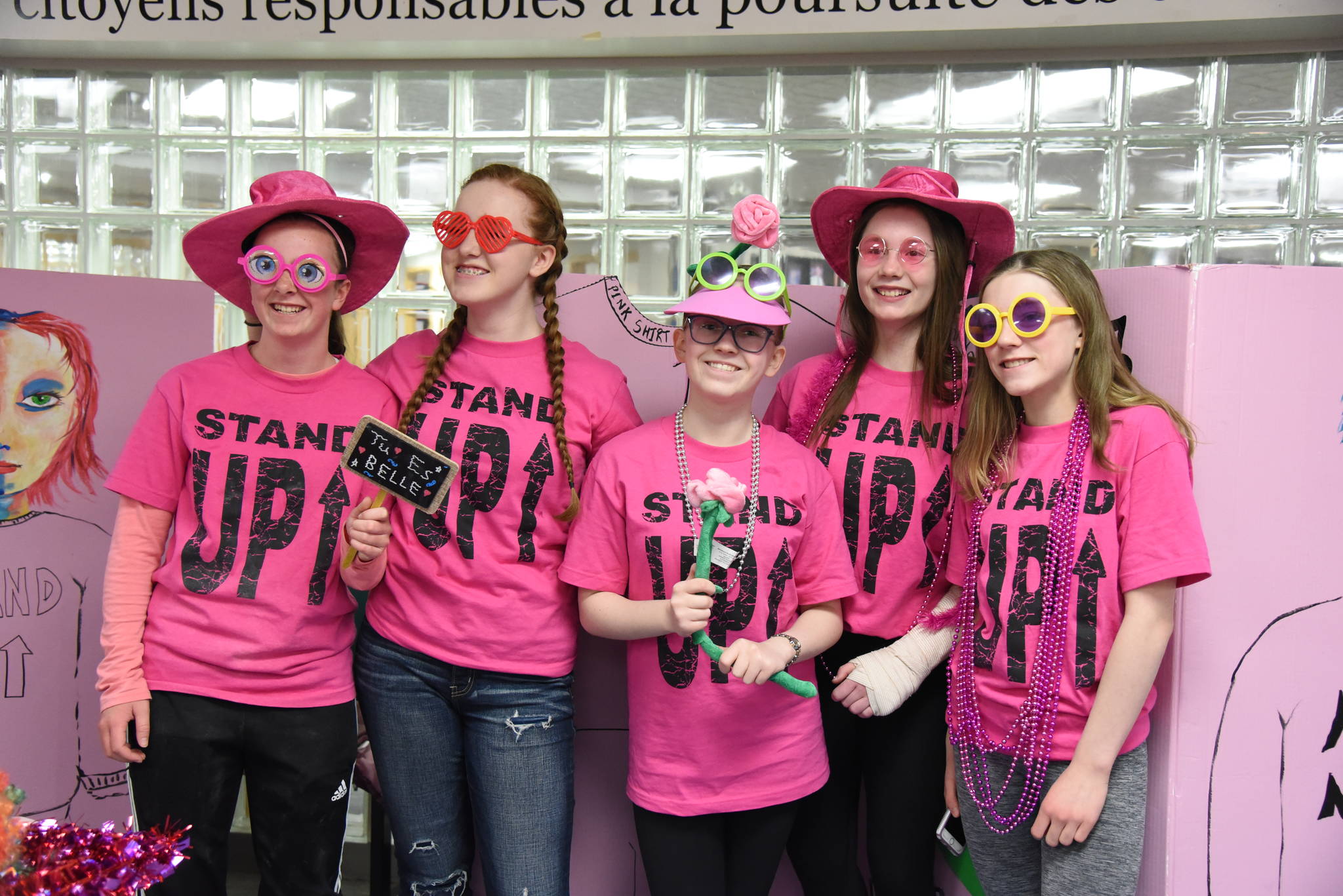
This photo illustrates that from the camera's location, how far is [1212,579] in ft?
5.33

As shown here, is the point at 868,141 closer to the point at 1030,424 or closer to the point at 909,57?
the point at 909,57

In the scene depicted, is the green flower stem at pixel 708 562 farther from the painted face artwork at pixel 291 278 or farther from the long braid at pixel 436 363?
the painted face artwork at pixel 291 278

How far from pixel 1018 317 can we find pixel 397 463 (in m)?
1.05

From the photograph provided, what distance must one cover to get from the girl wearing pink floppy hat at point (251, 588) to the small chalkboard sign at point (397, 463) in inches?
3.4

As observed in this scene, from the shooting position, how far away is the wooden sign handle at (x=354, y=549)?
1.58 metres

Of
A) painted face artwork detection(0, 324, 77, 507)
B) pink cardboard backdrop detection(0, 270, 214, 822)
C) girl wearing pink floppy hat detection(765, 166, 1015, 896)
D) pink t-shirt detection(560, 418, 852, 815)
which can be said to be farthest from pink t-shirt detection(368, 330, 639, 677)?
painted face artwork detection(0, 324, 77, 507)

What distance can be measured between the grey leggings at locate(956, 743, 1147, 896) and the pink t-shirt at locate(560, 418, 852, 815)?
0.30 metres

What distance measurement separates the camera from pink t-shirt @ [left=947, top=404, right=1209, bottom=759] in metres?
1.46

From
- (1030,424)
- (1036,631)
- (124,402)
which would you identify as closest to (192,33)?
(124,402)

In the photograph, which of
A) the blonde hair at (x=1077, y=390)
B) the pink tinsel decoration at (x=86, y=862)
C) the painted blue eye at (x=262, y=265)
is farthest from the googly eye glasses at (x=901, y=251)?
the pink tinsel decoration at (x=86, y=862)

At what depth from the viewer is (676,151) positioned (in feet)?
9.07

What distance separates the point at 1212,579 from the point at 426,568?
55.1 inches

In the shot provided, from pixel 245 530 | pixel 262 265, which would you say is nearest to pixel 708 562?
pixel 245 530

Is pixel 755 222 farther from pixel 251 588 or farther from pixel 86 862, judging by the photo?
pixel 86 862
